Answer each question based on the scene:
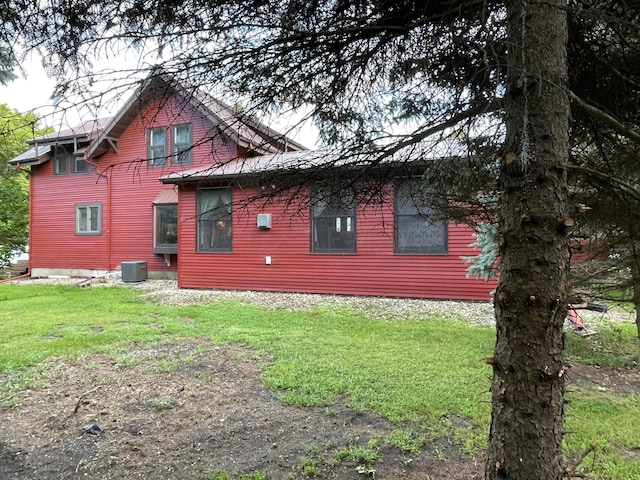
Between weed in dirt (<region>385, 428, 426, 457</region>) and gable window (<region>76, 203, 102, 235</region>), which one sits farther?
gable window (<region>76, 203, 102, 235</region>)

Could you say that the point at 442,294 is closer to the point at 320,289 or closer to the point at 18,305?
the point at 320,289

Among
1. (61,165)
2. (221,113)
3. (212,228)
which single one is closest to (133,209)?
(61,165)

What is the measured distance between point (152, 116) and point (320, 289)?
7.55 metres

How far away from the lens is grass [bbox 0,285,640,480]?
2979mm

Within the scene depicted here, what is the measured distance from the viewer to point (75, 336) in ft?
18.7

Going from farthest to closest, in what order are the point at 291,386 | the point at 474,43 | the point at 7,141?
the point at 291,386 < the point at 7,141 < the point at 474,43

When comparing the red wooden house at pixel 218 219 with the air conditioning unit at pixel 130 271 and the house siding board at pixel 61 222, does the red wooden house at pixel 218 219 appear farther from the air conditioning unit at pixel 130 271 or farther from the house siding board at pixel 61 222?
Answer: the air conditioning unit at pixel 130 271

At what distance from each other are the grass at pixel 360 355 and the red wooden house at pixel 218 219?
149cm

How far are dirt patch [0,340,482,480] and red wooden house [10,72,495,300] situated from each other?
152 cm

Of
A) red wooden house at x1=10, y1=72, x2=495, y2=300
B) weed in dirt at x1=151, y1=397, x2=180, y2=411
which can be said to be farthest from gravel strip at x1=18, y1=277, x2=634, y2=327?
weed in dirt at x1=151, y1=397, x2=180, y2=411

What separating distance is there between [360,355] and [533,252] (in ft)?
11.4

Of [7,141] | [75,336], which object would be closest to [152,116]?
[7,141]

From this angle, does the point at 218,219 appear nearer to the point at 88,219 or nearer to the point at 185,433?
the point at 185,433

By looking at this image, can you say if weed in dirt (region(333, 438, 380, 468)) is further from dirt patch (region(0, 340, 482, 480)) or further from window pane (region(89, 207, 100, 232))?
window pane (region(89, 207, 100, 232))
